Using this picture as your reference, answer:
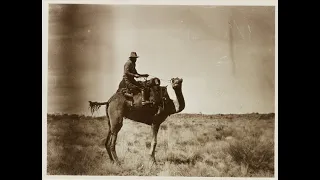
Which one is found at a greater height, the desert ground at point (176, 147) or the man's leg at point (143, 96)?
the man's leg at point (143, 96)

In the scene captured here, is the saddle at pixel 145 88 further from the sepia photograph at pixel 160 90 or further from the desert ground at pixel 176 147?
the desert ground at pixel 176 147

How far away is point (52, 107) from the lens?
15.5 ft

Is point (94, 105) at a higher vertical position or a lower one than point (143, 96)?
lower

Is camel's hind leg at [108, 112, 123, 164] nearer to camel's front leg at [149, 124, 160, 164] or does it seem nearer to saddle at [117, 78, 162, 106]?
saddle at [117, 78, 162, 106]

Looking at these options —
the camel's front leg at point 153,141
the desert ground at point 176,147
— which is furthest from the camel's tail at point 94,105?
the camel's front leg at point 153,141

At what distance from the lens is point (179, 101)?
15.4ft

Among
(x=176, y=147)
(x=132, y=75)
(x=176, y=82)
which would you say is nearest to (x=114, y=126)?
(x=132, y=75)

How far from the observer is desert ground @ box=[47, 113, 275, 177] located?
467 cm

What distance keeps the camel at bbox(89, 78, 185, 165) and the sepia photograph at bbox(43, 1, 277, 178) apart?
1cm

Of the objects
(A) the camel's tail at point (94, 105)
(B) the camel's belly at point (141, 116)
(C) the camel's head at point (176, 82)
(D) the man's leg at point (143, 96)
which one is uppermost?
(C) the camel's head at point (176, 82)

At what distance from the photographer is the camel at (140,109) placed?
184 inches

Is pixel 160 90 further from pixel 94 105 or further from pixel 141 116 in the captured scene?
pixel 94 105

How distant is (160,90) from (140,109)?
0.34 meters
